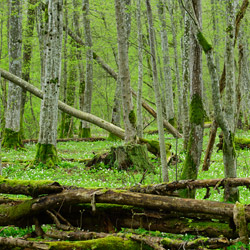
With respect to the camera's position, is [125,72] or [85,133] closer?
[125,72]

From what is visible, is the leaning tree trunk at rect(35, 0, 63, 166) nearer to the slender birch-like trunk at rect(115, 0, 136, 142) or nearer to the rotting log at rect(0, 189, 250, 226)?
the slender birch-like trunk at rect(115, 0, 136, 142)

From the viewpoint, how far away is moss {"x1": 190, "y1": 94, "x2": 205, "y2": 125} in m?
6.77

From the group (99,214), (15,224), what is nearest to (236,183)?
(99,214)

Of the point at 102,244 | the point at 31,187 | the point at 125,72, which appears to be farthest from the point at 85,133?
the point at 102,244

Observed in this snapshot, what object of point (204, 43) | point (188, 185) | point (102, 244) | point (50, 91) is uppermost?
point (204, 43)

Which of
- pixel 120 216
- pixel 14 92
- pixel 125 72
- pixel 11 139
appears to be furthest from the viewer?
pixel 14 92

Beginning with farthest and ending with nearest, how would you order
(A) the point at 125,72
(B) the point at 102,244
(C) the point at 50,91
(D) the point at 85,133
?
(D) the point at 85,133 < (A) the point at 125,72 < (C) the point at 50,91 < (B) the point at 102,244

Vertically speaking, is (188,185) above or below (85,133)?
below

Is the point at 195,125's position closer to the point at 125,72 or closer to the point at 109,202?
the point at 109,202

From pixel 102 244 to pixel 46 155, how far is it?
9.01 m

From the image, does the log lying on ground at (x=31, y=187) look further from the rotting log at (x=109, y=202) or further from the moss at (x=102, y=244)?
the moss at (x=102, y=244)

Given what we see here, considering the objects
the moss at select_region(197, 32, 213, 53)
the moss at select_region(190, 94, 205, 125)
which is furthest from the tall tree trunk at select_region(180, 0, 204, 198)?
the moss at select_region(197, 32, 213, 53)

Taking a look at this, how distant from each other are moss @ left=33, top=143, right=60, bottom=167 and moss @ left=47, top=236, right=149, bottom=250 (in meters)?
8.42

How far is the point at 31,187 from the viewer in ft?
17.6
